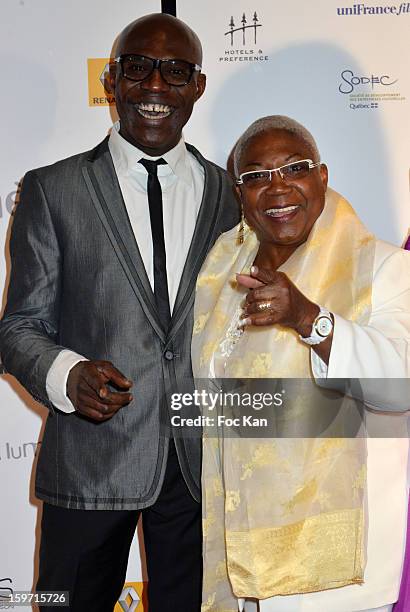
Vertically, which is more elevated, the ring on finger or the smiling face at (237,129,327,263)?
the smiling face at (237,129,327,263)

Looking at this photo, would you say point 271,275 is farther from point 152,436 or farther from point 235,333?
point 152,436

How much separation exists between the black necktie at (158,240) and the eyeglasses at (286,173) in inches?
10.9

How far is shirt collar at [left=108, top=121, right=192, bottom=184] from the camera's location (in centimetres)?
183

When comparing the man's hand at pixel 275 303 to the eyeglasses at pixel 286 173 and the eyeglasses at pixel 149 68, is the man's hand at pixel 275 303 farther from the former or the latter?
the eyeglasses at pixel 149 68

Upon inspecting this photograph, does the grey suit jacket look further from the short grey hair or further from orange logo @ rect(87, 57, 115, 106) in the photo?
orange logo @ rect(87, 57, 115, 106)

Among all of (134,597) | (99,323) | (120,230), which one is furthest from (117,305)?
(134,597)

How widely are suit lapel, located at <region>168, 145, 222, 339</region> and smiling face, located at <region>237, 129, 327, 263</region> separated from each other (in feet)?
0.69

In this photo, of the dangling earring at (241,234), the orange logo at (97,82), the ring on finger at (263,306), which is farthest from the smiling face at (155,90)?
the ring on finger at (263,306)

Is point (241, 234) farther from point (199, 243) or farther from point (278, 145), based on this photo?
point (278, 145)

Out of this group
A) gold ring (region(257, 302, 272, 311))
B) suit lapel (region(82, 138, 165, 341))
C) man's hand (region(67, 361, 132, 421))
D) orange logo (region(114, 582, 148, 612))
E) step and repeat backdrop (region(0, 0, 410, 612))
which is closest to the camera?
gold ring (region(257, 302, 272, 311))

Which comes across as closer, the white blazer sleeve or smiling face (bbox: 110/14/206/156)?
the white blazer sleeve

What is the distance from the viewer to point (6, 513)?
2.40m

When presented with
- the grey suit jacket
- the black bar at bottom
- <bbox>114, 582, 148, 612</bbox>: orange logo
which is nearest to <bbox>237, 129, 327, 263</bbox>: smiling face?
the grey suit jacket

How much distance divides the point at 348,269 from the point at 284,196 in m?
0.19
